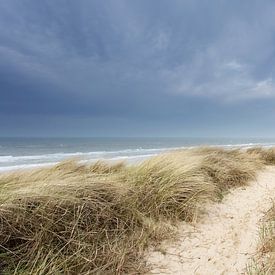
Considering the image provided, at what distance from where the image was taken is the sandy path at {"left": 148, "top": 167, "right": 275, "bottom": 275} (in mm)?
3041

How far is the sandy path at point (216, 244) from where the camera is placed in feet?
9.98

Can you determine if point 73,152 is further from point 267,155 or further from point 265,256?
point 265,256

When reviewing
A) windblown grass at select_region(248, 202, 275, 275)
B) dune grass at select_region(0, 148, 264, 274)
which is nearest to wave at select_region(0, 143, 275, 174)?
dune grass at select_region(0, 148, 264, 274)

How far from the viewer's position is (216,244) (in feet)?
11.7

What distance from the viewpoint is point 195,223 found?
4137mm

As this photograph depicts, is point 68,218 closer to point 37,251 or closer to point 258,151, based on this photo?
point 37,251

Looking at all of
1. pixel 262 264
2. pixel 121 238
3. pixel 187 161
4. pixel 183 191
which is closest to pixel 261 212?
pixel 183 191

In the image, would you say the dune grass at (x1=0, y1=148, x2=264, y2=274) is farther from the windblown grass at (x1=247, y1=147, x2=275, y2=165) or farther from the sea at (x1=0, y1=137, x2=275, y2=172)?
the windblown grass at (x1=247, y1=147, x2=275, y2=165)

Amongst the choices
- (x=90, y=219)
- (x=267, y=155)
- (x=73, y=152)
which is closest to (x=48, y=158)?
(x=73, y=152)

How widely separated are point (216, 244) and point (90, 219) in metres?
1.38

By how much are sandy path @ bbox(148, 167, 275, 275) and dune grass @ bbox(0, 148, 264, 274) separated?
19cm

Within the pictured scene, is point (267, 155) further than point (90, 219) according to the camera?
Yes

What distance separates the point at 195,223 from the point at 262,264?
1299mm

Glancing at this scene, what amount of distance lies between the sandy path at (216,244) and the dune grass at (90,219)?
0.19 metres
